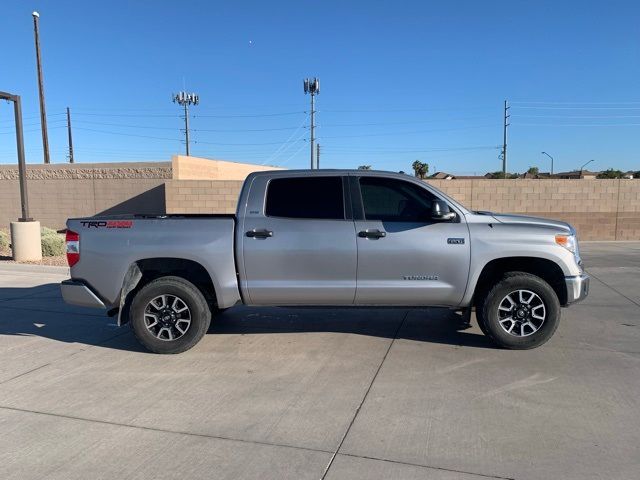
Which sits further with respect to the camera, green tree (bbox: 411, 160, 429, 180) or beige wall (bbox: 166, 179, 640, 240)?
green tree (bbox: 411, 160, 429, 180)

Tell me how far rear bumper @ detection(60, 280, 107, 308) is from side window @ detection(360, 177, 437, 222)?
10.1ft

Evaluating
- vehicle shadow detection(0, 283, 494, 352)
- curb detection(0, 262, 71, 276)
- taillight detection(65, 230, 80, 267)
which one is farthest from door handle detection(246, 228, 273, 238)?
curb detection(0, 262, 71, 276)

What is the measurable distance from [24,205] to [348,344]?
1106 cm

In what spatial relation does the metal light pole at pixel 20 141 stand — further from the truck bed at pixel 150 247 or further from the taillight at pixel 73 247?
the truck bed at pixel 150 247

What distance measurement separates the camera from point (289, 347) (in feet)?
19.0

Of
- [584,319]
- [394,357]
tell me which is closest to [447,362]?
[394,357]

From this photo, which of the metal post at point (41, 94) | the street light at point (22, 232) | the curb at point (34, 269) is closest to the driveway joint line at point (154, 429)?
the curb at point (34, 269)

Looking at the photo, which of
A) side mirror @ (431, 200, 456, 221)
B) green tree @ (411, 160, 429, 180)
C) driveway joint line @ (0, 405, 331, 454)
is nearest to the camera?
driveway joint line @ (0, 405, 331, 454)

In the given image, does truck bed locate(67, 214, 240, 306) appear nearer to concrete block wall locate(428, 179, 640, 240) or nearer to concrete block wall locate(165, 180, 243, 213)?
concrete block wall locate(165, 180, 243, 213)

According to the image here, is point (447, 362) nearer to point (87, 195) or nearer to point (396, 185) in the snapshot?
point (396, 185)

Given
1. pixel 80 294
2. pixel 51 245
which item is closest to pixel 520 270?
pixel 80 294

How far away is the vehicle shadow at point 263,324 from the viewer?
6.19 m

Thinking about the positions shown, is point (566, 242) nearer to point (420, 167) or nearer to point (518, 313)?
point (518, 313)

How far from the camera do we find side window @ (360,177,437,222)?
216 inches
